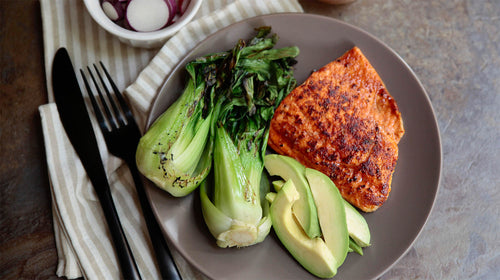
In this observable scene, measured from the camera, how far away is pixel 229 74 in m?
2.58

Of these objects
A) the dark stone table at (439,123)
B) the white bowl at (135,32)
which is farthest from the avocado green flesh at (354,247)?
the white bowl at (135,32)

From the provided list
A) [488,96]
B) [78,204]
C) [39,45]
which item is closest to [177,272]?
[78,204]

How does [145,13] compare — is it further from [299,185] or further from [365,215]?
[365,215]

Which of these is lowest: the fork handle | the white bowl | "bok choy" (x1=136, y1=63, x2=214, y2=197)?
the fork handle

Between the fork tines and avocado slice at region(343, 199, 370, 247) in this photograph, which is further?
the fork tines

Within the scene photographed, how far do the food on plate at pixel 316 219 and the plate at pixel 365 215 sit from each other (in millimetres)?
100

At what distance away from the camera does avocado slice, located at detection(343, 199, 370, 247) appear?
255 centimetres

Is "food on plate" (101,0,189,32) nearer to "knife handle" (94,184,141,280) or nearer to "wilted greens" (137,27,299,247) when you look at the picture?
"wilted greens" (137,27,299,247)

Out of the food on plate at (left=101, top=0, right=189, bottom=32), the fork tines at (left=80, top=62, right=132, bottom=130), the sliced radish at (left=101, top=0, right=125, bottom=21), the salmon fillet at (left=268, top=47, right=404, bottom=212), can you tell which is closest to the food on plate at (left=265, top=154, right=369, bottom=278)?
the salmon fillet at (left=268, top=47, right=404, bottom=212)

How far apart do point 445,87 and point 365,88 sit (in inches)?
33.8

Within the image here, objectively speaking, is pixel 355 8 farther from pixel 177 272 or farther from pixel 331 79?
pixel 177 272

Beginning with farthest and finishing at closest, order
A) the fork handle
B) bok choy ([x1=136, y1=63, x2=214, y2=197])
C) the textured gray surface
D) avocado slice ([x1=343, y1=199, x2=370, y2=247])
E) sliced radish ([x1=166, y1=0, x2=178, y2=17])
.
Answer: the textured gray surface → sliced radish ([x1=166, y1=0, x2=178, y2=17]) → the fork handle → avocado slice ([x1=343, y1=199, x2=370, y2=247]) → bok choy ([x1=136, y1=63, x2=214, y2=197])

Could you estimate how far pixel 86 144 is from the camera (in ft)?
9.04

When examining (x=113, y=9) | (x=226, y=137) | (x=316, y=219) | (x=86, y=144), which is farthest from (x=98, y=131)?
(x=316, y=219)
